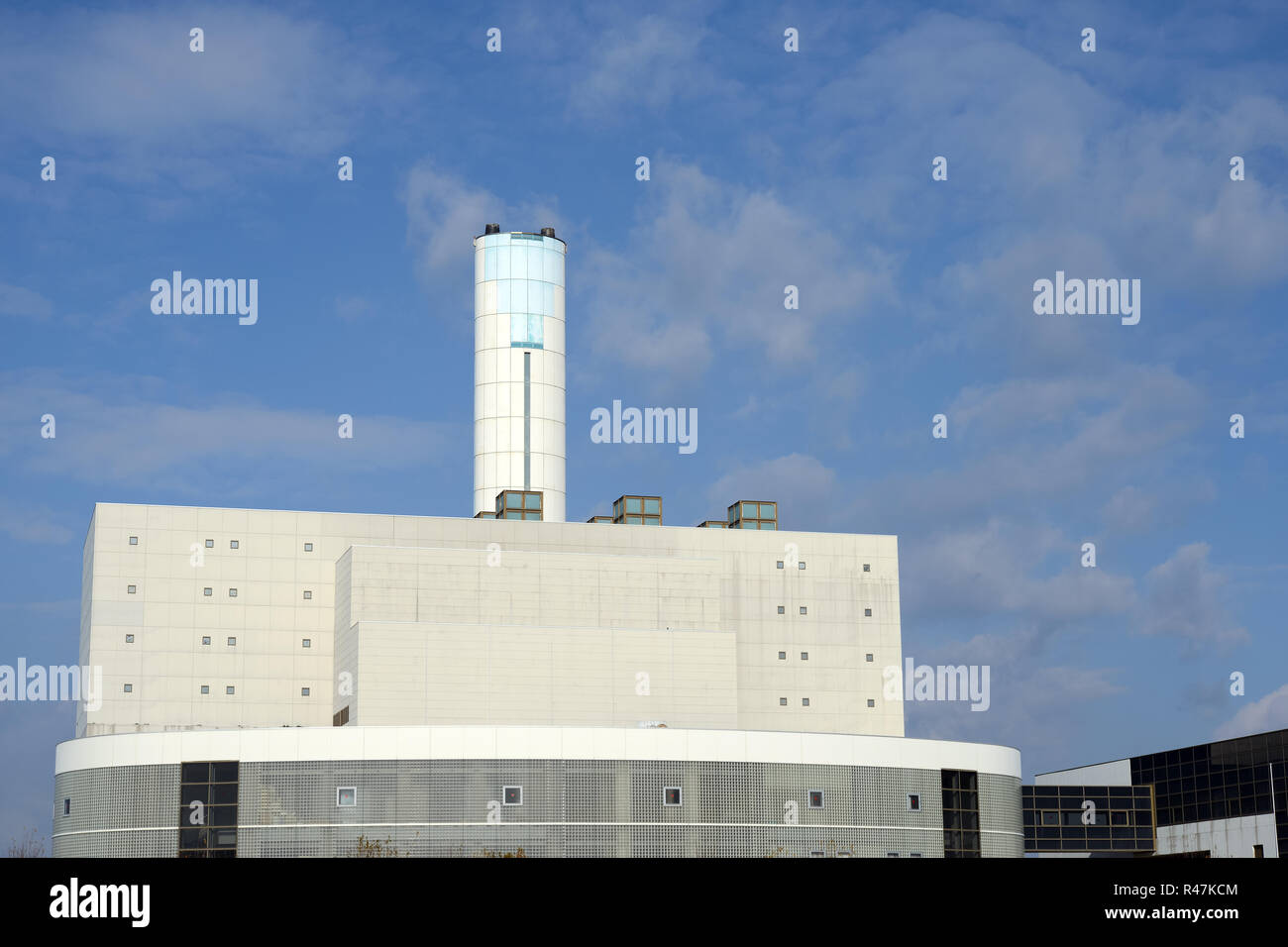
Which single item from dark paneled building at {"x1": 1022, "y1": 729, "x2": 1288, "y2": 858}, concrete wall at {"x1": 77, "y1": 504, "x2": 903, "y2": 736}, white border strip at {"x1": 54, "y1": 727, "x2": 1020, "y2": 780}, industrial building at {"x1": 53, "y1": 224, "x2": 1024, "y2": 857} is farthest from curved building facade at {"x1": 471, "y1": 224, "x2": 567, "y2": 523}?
white border strip at {"x1": 54, "y1": 727, "x2": 1020, "y2": 780}

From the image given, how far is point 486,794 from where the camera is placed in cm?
7088

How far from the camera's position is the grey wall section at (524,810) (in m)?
70.4

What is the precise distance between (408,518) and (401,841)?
1343 inches

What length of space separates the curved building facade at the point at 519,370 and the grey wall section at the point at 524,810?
46.2m

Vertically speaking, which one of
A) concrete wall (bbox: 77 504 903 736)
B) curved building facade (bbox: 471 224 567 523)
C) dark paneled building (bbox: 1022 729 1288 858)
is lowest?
dark paneled building (bbox: 1022 729 1288 858)

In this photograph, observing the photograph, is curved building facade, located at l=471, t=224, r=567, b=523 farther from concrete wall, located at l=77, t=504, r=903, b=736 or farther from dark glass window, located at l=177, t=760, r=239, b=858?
dark glass window, located at l=177, t=760, r=239, b=858

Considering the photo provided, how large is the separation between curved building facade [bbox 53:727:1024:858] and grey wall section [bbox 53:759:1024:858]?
0.07 m

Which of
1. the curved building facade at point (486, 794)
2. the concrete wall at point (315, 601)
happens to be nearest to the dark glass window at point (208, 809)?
the curved building facade at point (486, 794)

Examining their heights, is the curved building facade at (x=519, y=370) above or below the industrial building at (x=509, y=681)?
above

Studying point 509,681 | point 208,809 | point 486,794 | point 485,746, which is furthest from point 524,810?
point 509,681

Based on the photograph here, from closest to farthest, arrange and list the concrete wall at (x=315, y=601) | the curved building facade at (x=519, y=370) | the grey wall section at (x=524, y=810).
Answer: the grey wall section at (x=524, y=810), the concrete wall at (x=315, y=601), the curved building facade at (x=519, y=370)

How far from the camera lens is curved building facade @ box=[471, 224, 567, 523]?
118 metres

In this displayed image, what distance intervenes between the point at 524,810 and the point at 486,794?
73.6 inches

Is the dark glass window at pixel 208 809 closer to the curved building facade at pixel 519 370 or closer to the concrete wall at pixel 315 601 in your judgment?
the concrete wall at pixel 315 601
